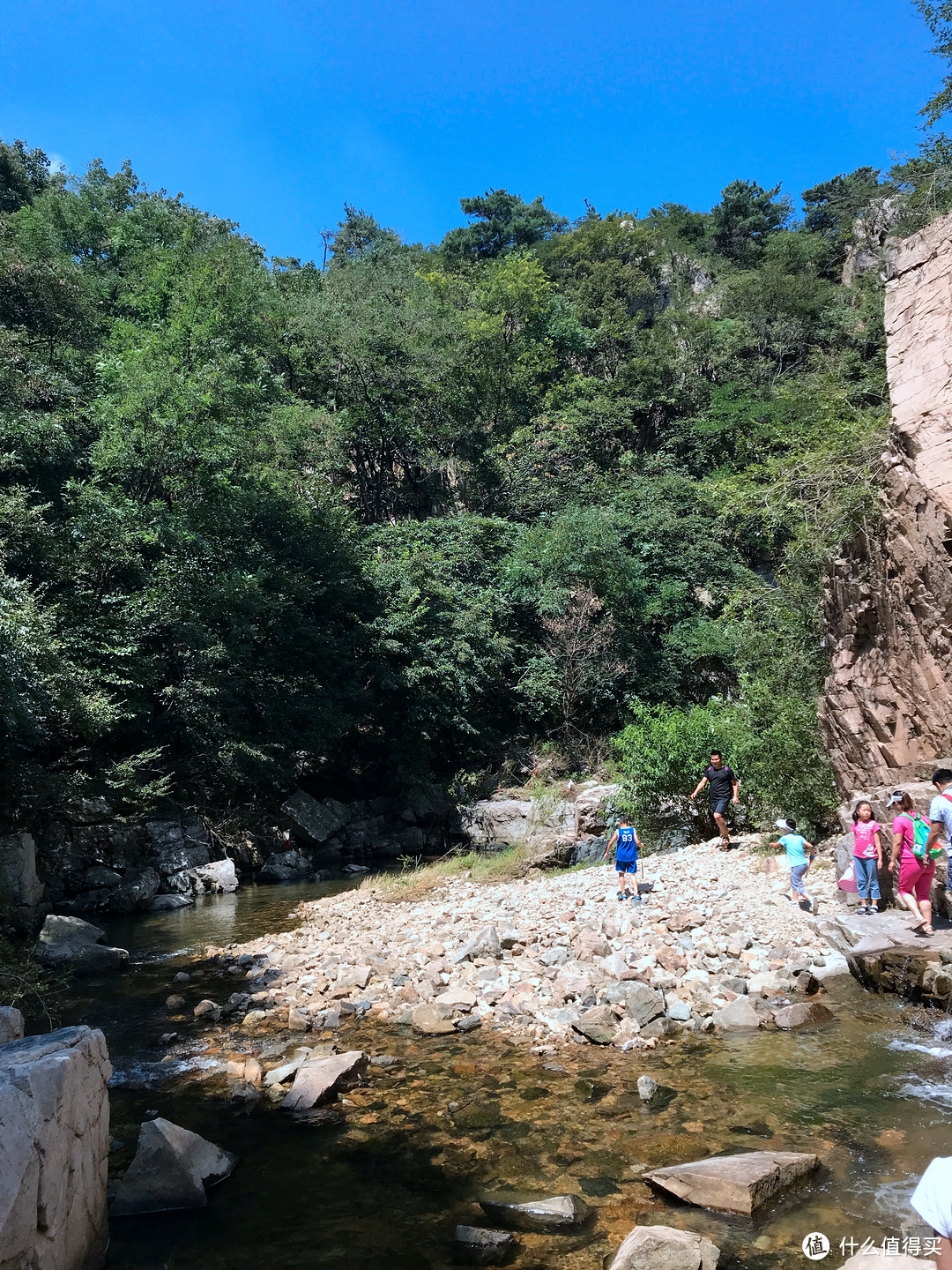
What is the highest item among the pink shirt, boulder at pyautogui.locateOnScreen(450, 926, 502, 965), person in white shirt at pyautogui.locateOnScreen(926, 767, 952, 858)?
person in white shirt at pyautogui.locateOnScreen(926, 767, 952, 858)

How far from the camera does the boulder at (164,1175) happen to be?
183 inches

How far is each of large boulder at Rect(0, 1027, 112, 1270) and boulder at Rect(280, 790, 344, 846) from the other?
55.0 feet

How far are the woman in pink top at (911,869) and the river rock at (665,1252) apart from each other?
5047 millimetres

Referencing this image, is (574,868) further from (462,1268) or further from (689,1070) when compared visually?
(462,1268)

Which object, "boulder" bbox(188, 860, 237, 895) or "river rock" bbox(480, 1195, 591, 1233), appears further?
"boulder" bbox(188, 860, 237, 895)

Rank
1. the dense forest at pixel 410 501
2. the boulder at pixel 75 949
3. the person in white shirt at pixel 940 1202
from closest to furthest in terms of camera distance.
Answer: the person in white shirt at pixel 940 1202, the boulder at pixel 75 949, the dense forest at pixel 410 501

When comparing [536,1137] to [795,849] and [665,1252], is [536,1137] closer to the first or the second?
[665,1252]

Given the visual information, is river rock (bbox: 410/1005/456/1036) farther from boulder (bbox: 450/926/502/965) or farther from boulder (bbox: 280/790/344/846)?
boulder (bbox: 280/790/344/846)

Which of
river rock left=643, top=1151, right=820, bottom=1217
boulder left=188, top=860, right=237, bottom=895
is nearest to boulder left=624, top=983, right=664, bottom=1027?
river rock left=643, top=1151, right=820, bottom=1217

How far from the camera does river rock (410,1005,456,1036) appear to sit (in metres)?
7.34

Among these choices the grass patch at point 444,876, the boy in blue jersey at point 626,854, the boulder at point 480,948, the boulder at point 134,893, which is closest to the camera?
the boulder at point 480,948

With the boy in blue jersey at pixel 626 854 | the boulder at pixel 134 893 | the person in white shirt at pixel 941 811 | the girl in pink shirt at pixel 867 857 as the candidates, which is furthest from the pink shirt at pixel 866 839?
the boulder at pixel 134 893

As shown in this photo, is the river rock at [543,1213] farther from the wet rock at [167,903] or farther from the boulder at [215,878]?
the boulder at [215,878]

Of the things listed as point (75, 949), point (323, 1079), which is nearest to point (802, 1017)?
point (323, 1079)
